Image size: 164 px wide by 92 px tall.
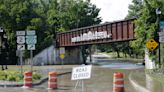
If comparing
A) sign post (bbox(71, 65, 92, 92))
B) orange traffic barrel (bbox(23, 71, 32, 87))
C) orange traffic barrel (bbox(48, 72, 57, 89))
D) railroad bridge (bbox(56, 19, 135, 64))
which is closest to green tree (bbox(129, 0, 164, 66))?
railroad bridge (bbox(56, 19, 135, 64))

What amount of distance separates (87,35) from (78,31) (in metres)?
4.60

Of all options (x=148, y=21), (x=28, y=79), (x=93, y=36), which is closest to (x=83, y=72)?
(x=28, y=79)

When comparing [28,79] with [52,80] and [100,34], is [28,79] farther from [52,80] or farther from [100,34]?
[100,34]

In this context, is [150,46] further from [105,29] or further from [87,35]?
[87,35]

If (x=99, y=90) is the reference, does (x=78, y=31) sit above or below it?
above

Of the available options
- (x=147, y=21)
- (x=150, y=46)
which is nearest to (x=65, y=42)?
(x=147, y=21)

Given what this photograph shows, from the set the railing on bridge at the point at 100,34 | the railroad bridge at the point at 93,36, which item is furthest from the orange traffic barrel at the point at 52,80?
the railing on bridge at the point at 100,34

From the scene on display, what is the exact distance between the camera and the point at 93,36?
198 feet

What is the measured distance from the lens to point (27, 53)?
74.2 meters

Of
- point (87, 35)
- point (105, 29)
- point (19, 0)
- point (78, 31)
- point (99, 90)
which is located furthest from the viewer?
point (19, 0)

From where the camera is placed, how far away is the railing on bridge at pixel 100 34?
163 ft

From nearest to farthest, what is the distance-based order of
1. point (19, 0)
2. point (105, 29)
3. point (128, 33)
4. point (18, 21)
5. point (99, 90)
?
point (99, 90)
point (128, 33)
point (105, 29)
point (18, 21)
point (19, 0)

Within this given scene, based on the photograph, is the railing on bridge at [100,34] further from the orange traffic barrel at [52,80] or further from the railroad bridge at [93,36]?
the orange traffic barrel at [52,80]

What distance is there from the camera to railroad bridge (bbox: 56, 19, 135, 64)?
50.1m
